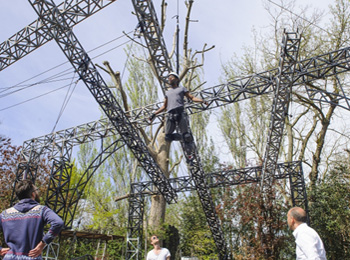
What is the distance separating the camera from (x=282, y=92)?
984 cm

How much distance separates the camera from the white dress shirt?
3.05m

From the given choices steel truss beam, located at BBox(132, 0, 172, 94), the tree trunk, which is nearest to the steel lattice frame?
steel truss beam, located at BBox(132, 0, 172, 94)

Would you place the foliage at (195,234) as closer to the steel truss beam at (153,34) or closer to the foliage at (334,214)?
the foliage at (334,214)

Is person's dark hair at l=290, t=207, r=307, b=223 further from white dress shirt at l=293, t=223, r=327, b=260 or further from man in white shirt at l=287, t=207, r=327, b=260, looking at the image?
white dress shirt at l=293, t=223, r=327, b=260

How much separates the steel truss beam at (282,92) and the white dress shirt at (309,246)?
685 centimetres

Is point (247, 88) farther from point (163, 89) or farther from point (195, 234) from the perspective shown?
point (195, 234)

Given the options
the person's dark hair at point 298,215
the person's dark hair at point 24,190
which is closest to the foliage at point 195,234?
the person's dark hair at point 298,215

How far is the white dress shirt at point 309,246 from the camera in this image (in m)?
3.05

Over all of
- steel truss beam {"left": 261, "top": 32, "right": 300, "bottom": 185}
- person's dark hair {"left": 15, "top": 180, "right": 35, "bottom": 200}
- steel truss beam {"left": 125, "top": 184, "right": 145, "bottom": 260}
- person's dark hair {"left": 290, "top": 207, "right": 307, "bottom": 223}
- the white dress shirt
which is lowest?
the white dress shirt

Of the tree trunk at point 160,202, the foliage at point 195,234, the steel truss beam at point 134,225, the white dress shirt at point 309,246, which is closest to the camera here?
the white dress shirt at point 309,246

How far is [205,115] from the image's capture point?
21469 millimetres

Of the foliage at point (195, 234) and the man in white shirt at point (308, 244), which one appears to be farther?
the foliage at point (195, 234)

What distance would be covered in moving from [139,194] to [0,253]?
11.2 metres

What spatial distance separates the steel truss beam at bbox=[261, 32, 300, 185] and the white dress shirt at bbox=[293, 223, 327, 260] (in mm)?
6848
